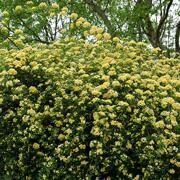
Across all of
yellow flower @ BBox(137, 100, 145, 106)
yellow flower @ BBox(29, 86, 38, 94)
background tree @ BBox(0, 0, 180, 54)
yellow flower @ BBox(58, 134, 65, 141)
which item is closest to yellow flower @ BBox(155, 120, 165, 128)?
yellow flower @ BBox(137, 100, 145, 106)

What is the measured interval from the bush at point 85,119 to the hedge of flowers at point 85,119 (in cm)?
1

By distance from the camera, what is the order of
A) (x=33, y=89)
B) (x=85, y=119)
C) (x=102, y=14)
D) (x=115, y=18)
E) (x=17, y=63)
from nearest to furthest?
(x=85, y=119), (x=33, y=89), (x=17, y=63), (x=102, y=14), (x=115, y=18)

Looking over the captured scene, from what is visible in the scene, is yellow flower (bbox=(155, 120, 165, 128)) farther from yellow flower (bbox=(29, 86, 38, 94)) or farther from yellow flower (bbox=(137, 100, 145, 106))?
yellow flower (bbox=(29, 86, 38, 94))

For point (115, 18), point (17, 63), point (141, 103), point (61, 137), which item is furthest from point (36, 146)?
point (115, 18)

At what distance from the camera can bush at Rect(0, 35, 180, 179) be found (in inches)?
213

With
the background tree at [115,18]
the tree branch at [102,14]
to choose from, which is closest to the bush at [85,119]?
the background tree at [115,18]

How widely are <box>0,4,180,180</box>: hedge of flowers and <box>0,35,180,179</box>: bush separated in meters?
0.01

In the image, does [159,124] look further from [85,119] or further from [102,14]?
[102,14]

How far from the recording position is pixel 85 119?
5.57 meters

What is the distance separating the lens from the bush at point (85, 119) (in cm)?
541

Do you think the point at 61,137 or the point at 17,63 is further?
the point at 17,63

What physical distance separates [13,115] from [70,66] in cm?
107

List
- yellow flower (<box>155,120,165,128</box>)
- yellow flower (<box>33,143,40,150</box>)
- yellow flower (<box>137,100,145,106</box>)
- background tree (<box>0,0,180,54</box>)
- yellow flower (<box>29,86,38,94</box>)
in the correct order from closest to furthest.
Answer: yellow flower (<box>155,120,165,128</box>) → yellow flower (<box>137,100,145,106</box>) → yellow flower (<box>33,143,40,150</box>) → yellow flower (<box>29,86,38,94</box>) → background tree (<box>0,0,180,54</box>)

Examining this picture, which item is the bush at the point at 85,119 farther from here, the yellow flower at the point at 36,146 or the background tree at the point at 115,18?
the background tree at the point at 115,18
